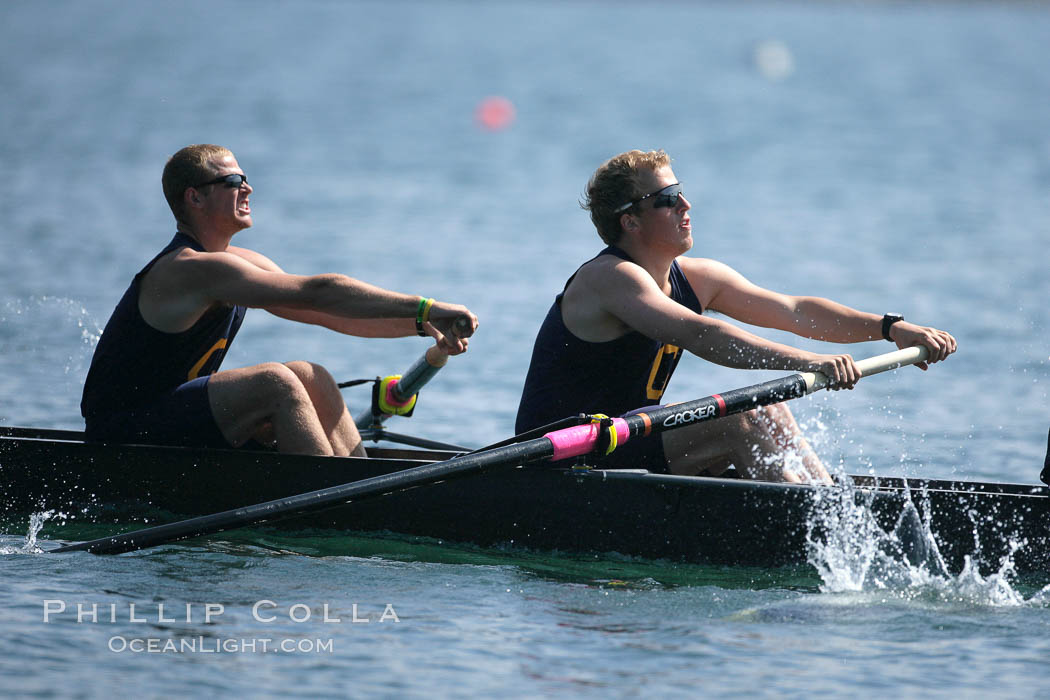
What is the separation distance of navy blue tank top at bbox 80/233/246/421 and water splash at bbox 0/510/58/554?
0.53 m

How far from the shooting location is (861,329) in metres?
6.71

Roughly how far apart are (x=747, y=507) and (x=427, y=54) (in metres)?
56.0

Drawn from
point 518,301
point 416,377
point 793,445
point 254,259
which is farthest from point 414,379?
point 518,301

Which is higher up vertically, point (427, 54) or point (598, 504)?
point (427, 54)

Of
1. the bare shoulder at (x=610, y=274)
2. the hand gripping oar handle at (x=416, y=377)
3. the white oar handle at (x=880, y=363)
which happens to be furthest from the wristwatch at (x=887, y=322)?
the hand gripping oar handle at (x=416, y=377)

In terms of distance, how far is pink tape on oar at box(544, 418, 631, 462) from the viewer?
5898mm

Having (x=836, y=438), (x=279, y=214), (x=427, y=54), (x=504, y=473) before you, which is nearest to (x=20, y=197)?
(x=279, y=214)

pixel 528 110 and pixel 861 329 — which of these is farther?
pixel 528 110

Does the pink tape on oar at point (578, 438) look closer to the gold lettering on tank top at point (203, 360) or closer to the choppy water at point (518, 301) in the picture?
the choppy water at point (518, 301)

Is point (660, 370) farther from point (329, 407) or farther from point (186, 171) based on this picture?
point (186, 171)

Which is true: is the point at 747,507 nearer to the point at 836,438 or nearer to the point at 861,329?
the point at 861,329

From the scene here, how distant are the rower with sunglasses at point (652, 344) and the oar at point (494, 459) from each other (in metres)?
0.17

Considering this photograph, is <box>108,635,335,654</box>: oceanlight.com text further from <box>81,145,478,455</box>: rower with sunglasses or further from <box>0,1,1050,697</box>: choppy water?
<box>81,145,478,455</box>: rower with sunglasses

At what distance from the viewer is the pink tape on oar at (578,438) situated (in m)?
5.90
